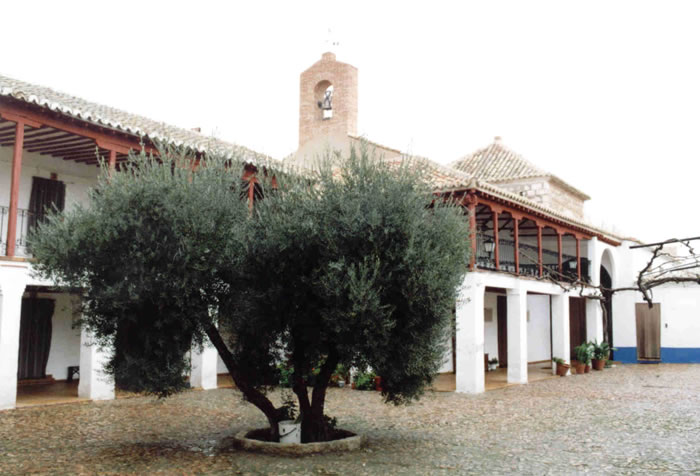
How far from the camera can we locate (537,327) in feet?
89.0

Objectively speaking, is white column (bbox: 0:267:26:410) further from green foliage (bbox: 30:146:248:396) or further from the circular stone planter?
the circular stone planter

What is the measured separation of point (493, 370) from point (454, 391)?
21.5 ft

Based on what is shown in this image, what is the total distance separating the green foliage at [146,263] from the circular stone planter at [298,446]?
141cm

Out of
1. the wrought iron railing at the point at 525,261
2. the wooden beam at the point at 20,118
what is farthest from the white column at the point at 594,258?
the wooden beam at the point at 20,118

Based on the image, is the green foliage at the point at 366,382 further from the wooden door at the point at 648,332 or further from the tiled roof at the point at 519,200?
the wooden door at the point at 648,332

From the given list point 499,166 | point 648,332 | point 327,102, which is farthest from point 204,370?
point 648,332

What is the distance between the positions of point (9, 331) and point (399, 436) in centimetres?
744

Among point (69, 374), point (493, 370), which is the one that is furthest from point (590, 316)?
point (69, 374)

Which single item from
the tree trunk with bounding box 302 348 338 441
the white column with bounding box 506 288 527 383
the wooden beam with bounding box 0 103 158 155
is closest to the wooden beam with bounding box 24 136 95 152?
the wooden beam with bounding box 0 103 158 155

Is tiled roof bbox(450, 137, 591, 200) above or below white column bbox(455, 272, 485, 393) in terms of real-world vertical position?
above

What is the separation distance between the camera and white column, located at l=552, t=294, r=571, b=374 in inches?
853

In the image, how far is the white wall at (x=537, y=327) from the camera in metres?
26.6

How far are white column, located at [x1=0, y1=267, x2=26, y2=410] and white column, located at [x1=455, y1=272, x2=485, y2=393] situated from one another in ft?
32.4

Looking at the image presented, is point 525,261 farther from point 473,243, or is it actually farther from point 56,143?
point 56,143
